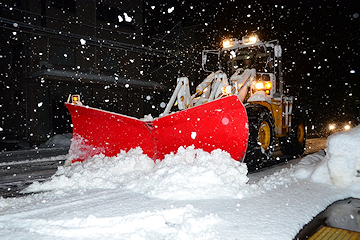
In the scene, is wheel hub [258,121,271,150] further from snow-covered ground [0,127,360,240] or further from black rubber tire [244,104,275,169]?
snow-covered ground [0,127,360,240]

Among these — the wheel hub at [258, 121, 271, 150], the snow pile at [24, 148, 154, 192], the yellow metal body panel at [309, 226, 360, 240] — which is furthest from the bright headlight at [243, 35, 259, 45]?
the yellow metal body panel at [309, 226, 360, 240]

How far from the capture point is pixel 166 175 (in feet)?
13.2

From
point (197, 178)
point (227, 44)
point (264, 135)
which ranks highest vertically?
point (227, 44)

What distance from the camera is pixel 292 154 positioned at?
24.6 ft

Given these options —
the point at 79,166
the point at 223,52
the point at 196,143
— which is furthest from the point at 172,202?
the point at 223,52

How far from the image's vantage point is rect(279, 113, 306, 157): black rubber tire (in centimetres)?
732

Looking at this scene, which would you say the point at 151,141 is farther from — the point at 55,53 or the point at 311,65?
the point at 311,65

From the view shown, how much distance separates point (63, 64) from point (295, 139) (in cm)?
1361

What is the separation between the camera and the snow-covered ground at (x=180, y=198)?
268 cm

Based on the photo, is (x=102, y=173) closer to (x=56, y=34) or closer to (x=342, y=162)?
(x=342, y=162)

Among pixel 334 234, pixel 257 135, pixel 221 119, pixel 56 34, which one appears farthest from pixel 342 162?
pixel 56 34

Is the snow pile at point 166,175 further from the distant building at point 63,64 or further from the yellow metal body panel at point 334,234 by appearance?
the distant building at point 63,64

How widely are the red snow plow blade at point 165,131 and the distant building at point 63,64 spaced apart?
8.22 meters

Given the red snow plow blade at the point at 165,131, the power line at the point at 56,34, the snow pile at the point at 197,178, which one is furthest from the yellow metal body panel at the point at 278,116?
the power line at the point at 56,34
